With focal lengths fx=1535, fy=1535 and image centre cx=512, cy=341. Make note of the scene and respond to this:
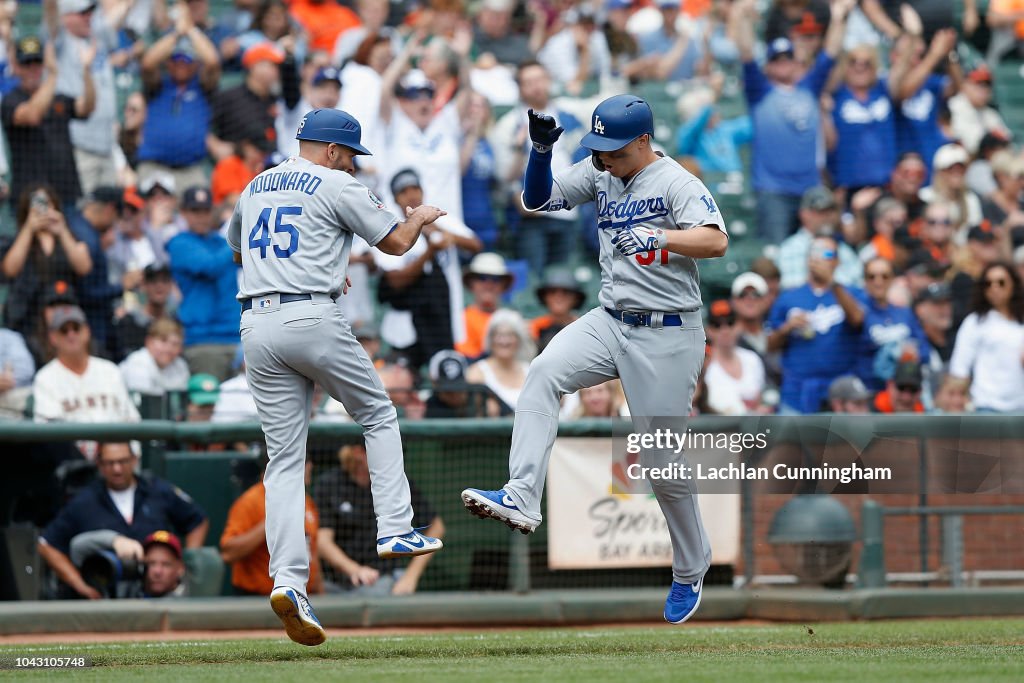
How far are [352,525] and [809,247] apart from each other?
15.4ft

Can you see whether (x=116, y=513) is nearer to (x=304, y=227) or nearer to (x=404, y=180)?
(x=304, y=227)

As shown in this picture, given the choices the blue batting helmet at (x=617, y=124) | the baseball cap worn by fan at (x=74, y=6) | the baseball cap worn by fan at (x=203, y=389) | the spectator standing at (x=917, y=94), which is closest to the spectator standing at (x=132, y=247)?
the baseball cap worn by fan at (x=203, y=389)

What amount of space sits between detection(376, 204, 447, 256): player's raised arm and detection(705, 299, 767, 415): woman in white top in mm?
4745

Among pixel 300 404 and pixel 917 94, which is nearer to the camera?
pixel 300 404

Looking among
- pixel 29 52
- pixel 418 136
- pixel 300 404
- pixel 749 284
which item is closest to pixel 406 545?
pixel 300 404

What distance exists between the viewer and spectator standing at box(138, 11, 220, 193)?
11852 mm

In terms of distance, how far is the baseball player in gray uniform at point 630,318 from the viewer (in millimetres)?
6191

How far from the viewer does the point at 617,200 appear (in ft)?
21.0

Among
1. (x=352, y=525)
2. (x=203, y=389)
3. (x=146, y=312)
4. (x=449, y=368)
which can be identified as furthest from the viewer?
(x=146, y=312)

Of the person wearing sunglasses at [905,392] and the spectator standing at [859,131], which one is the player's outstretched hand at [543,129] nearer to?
the person wearing sunglasses at [905,392]

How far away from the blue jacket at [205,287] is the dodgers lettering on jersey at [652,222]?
4753 millimetres

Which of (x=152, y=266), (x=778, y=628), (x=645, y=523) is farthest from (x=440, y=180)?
(x=778, y=628)

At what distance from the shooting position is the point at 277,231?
19.8 ft

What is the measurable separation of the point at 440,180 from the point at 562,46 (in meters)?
2.77
